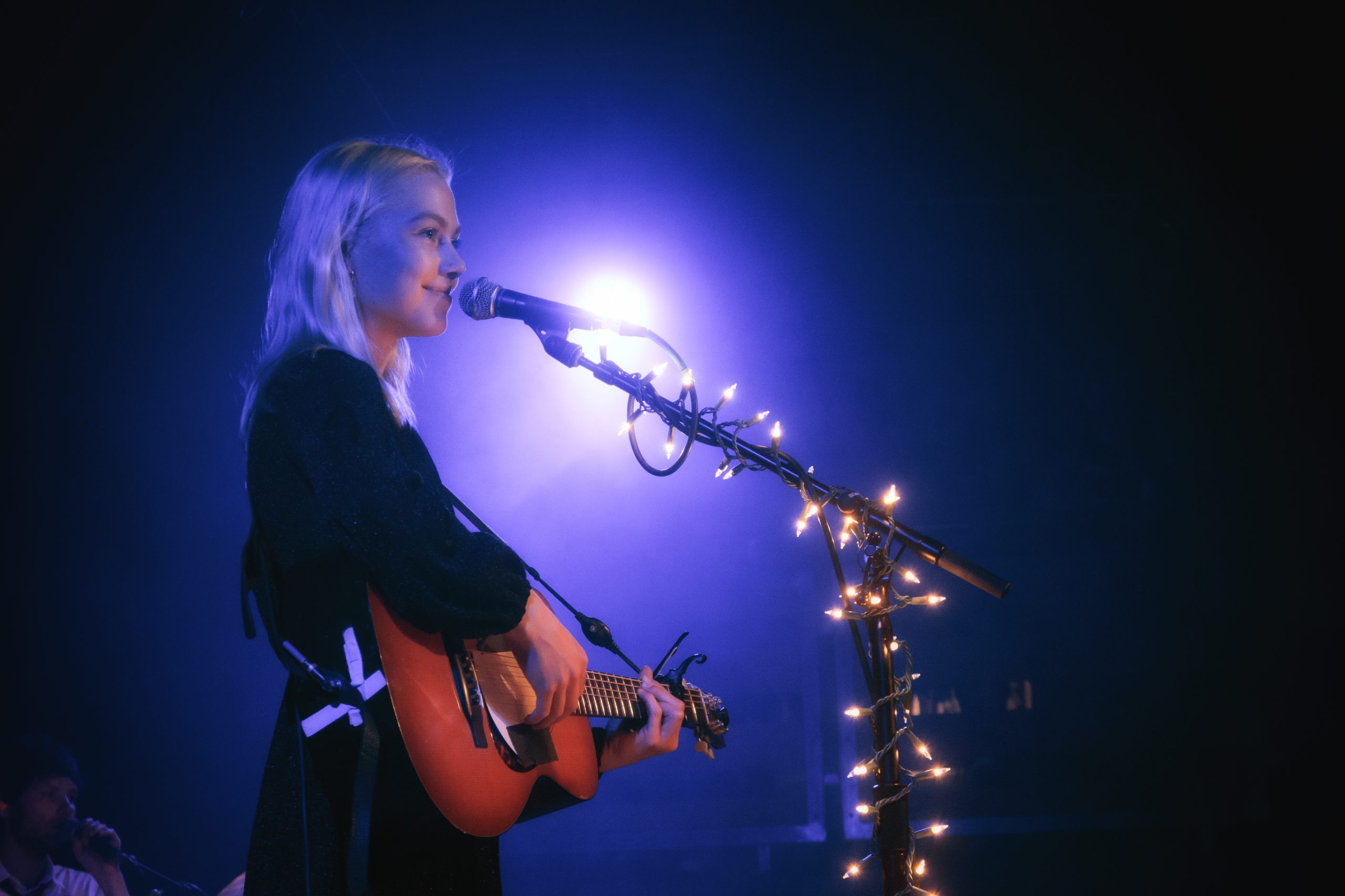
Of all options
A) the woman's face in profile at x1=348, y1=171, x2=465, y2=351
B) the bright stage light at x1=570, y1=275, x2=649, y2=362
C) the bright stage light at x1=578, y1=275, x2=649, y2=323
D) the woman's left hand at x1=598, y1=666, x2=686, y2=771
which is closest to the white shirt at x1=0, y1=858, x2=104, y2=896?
the woman's left hand at x1=598, y1=666, x2=686, y2=771

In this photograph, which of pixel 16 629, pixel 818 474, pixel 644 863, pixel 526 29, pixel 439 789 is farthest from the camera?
pixel 818 474

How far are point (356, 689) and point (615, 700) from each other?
2.74ft

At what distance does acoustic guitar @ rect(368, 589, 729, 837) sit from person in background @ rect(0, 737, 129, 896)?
2.47 m

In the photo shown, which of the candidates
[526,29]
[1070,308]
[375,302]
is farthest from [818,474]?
[375,302]

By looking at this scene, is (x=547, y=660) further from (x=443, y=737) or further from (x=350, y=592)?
(x=350, y=592)

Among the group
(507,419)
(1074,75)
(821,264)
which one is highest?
(1074,75)

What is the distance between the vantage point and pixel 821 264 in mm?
4215

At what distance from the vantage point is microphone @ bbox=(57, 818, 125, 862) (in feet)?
9.28

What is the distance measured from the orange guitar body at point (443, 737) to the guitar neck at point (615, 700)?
1.11 ft

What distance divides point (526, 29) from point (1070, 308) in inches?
122

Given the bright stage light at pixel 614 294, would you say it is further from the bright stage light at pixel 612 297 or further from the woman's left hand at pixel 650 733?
the woman's left hand at pixel 650 733

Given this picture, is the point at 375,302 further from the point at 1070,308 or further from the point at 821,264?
the point at 1070,308

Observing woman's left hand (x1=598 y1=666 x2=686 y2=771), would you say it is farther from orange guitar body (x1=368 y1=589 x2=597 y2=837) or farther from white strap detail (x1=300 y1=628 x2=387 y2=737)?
white strap detail (x1=300 y1=628 x2=387 y2=737)

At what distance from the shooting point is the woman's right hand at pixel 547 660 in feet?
4.09
